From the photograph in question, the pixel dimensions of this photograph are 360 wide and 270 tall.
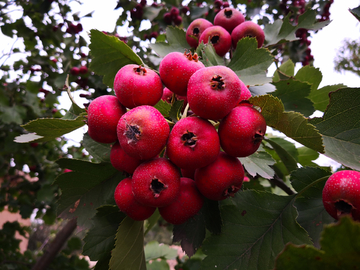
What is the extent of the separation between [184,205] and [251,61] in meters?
0.70

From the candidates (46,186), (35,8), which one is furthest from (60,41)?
(46,186)

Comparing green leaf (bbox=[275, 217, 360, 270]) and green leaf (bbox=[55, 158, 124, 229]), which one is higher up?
green leaf (bbox=[275, 217, 360, 270])

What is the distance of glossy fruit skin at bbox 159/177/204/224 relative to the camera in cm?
76

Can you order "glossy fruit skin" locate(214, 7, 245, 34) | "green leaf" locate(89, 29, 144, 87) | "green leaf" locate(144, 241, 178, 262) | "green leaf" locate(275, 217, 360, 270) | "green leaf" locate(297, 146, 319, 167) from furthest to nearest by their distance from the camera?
"green leaf" locate(144, 241, 178, 262)
"green leaf" locate(297, 146, 319, 167)
"glossy fruit skin" locate(214, 7, 245, 34)
"green leaf" locate(89, 29, 144, 87)
"green leaf" locate(275, 217, 360, 270)

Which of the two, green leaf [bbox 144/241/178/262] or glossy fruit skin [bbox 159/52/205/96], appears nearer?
glossy fruit skin [bbox 159/52/205/96]

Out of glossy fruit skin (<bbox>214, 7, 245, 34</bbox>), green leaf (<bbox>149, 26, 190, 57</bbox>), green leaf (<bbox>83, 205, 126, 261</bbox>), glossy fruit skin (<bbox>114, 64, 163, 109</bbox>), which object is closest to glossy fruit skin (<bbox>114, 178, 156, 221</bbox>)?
green leaf (<bbox>83, 205, 126, 261</bbox>)

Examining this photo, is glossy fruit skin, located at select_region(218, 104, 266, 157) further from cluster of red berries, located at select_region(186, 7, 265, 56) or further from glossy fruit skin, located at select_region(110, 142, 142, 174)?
cluster of red berries, located at select_region(186, 7, 265, 56)

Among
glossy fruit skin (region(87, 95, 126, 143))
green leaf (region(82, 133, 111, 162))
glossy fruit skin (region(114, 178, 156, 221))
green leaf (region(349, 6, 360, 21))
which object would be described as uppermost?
green leaf (region(349, 6, 360, 21))

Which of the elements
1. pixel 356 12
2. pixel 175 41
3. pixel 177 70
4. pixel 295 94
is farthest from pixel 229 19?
→ pixel 177 70

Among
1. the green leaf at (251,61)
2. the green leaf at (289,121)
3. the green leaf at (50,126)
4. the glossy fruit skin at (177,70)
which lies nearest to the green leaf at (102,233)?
the green leaf at (50,126)

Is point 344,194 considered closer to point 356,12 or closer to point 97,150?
point 356,12

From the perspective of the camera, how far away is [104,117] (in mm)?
777

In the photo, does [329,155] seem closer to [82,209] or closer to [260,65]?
[260,65]

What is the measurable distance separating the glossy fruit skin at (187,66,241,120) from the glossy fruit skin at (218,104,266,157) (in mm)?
27
